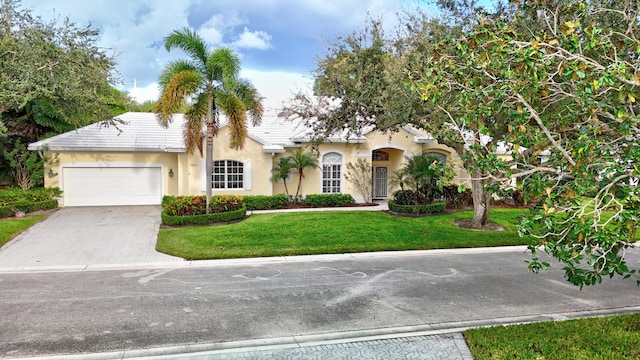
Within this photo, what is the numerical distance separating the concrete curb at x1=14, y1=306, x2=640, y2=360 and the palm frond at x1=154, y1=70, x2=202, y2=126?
10.6 m

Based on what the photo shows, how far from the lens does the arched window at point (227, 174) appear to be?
20812 millimetres

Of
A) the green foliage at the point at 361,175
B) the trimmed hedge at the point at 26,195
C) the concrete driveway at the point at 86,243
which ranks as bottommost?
the concrete driveway at the point at 86,243

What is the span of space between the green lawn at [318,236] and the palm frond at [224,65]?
5.62 metres

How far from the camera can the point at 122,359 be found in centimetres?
561

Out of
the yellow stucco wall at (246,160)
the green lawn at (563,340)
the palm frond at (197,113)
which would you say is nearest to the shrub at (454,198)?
the yellow stucco wall at (246,160)

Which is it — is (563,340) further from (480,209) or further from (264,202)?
(264,202)

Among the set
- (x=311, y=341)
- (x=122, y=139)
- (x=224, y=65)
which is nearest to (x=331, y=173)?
(x=224, y=65)

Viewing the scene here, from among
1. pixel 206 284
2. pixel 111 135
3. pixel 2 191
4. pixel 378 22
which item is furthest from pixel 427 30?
pixel 2 191

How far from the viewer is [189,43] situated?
15.6 meters

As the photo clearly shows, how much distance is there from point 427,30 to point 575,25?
7.58 metres

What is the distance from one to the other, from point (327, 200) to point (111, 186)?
11074 millimetres

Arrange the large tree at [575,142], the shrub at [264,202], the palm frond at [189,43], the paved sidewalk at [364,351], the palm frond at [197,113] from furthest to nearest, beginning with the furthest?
the shrub at [264,202], the palm frond at [197,113], the palm frond at [189,43], the paved sidewalk at [364,351], the large tree at [575,142]

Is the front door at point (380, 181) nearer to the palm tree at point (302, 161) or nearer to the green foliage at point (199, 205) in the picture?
the palm tree at point (302, 161)

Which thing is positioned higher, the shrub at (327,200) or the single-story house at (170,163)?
the single-story house at (170,163)
